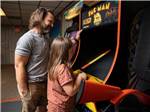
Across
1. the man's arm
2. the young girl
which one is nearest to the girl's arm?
the young girl

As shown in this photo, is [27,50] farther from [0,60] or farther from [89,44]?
[0,60]

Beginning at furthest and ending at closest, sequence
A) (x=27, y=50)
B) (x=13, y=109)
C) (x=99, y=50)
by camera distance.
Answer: (x=13, y=109) < (x=99, y=50) < (x=27, y=50)

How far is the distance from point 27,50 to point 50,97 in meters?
0.37

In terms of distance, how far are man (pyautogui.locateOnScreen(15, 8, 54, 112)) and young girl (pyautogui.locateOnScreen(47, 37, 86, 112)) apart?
25 cm

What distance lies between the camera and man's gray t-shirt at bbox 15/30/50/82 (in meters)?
1.63

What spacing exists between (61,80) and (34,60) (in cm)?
40

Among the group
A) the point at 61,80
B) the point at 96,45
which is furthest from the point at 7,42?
the point at 61,80

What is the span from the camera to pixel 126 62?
1.34 meters

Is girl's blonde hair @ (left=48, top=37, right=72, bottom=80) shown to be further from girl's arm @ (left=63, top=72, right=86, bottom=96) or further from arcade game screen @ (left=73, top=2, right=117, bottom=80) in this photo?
arcade game screen @ (left=73, top=2, right=117, bottom=80)

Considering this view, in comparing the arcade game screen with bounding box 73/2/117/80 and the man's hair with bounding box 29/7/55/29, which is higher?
the man's hair with bounding box 29/7/55/29

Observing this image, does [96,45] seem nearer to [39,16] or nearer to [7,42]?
[39,16]

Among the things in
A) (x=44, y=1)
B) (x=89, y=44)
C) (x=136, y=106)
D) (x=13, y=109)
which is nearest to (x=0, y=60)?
(x=44, y=1)

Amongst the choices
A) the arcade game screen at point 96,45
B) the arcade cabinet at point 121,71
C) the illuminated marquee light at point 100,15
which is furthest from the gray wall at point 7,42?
the arcade cabinet at point 121,71

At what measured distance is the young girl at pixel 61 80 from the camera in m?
1.37
